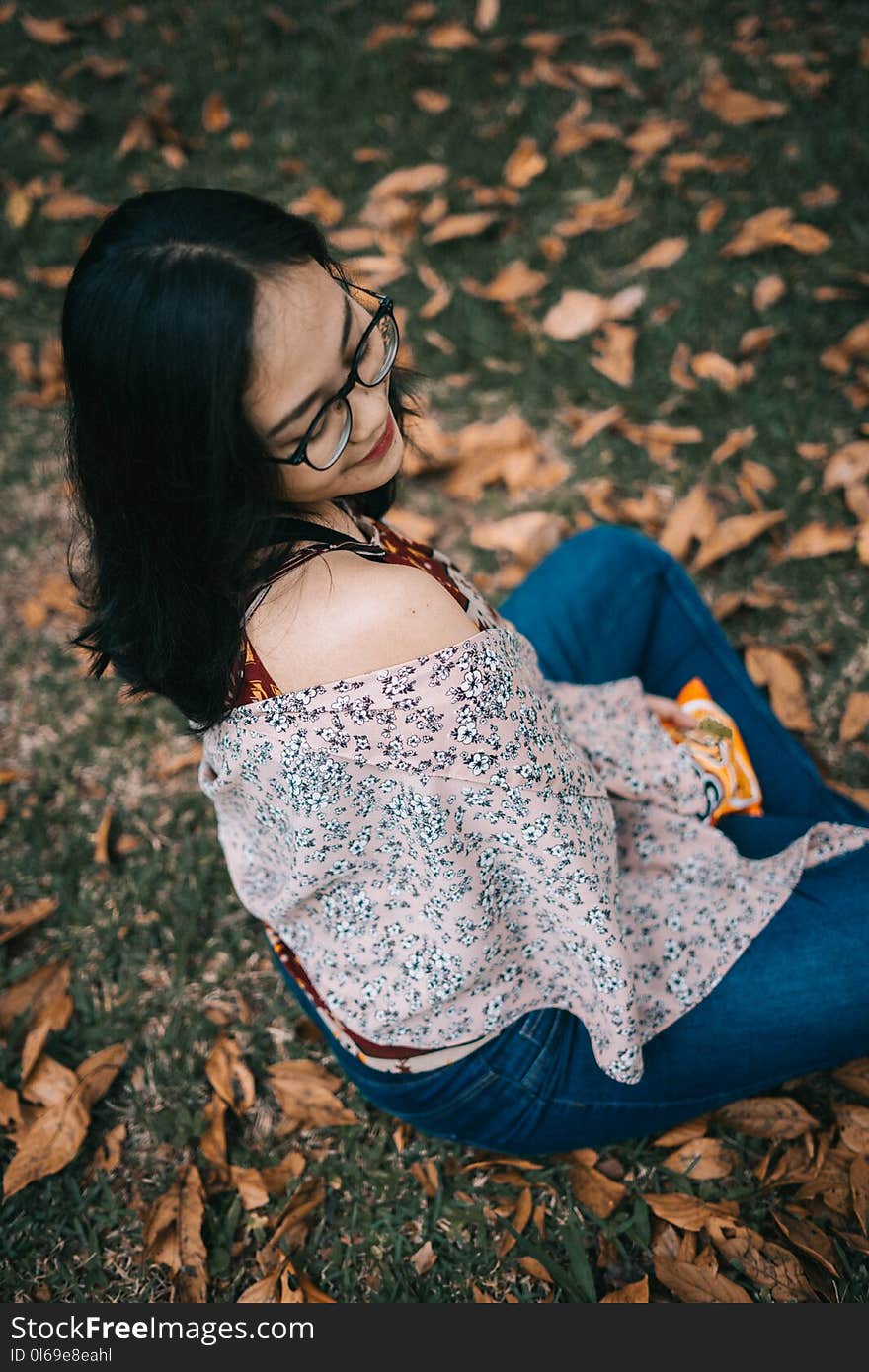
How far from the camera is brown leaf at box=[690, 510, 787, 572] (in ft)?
8.21

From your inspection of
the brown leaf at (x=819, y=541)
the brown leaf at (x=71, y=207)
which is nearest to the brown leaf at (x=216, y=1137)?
the brown leaf at (x=819, y=541)

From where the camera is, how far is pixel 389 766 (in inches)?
46.9

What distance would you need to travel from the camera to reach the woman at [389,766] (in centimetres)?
108

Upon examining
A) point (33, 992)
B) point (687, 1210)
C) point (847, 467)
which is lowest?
point (33, 992)

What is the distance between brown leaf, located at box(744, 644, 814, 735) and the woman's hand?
0.43 meters

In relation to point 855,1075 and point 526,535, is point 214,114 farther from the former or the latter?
point 855,1075

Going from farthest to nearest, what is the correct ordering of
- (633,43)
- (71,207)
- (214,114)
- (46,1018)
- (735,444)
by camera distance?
(214,114), (71,207), (633,43), (735,444), (46,1018)

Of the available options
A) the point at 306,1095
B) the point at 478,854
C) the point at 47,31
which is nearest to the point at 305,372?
the point at 478,854

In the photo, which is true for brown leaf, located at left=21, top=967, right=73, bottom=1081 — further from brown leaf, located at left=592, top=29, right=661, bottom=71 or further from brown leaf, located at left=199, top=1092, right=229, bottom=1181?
brown leaf, located at left=592, top=29, right=661, bottom=71

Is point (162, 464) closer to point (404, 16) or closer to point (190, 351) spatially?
point (190, 351)

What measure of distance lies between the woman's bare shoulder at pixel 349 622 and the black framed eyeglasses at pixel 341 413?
0.12 meters

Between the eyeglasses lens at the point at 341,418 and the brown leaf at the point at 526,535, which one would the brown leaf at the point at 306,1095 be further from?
the brown leaf at the point at 526,535

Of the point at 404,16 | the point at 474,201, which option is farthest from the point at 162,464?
the point at 404,16

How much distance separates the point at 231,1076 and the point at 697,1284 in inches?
35.9
